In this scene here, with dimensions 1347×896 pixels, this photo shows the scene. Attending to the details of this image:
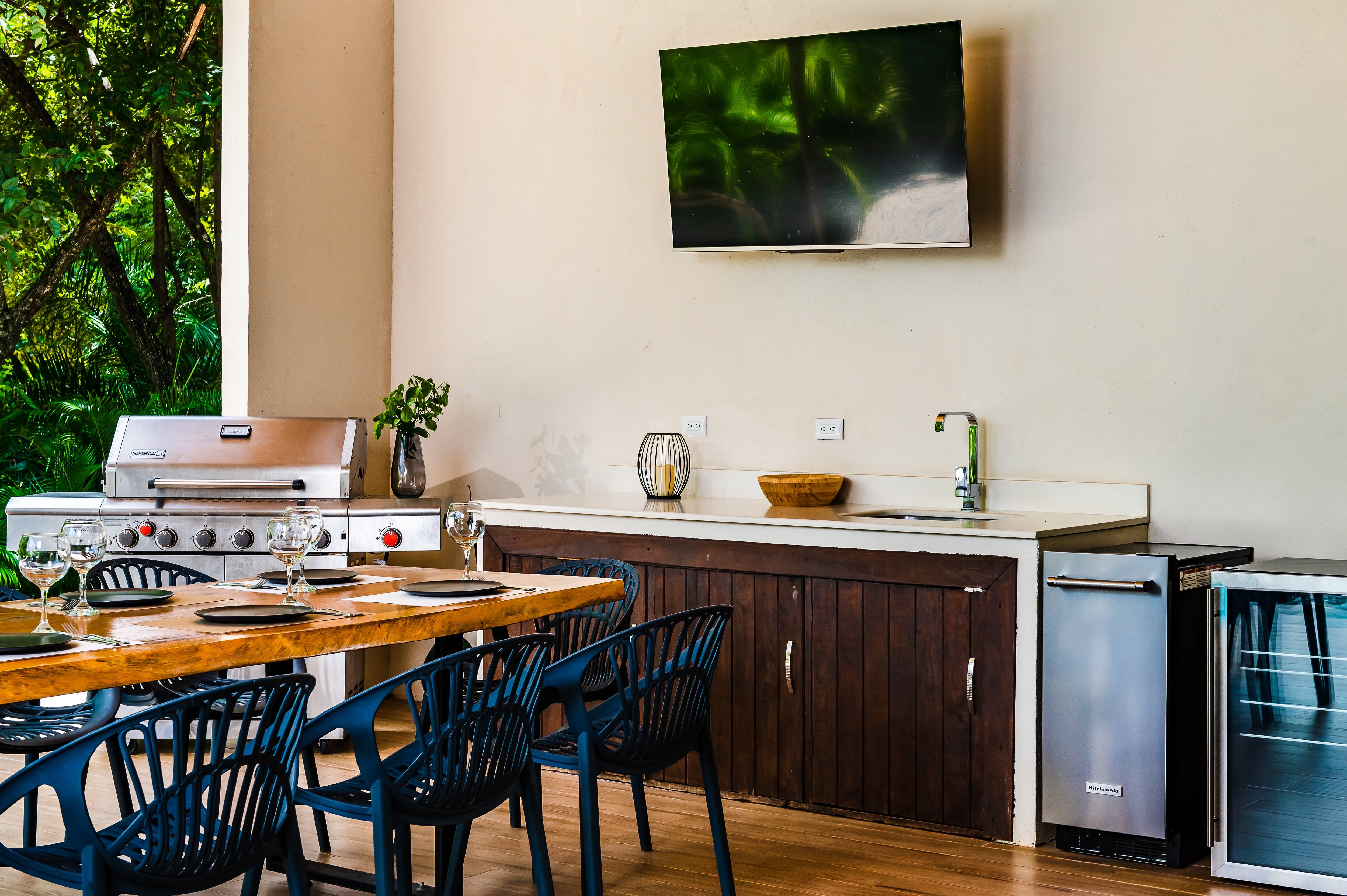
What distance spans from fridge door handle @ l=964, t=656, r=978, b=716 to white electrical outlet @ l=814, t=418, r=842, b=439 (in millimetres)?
1241

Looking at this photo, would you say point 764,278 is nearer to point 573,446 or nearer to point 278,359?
point 573,446

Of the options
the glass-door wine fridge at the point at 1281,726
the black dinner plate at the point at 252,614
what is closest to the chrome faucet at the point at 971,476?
the glass-door wine fridge at the point at 1281,726

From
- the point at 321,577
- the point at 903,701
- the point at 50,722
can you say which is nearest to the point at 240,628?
the point at 321,577

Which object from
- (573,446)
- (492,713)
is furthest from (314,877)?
(573,446)

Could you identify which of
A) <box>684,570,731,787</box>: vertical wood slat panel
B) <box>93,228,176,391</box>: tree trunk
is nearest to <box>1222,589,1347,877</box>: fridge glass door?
<box>684,570,731,787</box>: vertical wood slat panel

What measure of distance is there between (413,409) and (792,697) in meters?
2.40

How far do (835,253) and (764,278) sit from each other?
0.32 metres

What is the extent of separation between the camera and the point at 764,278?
496cm

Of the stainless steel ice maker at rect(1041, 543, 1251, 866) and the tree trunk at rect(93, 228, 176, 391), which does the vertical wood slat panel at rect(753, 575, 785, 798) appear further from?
the tree trunk at rect(93, 228, 176, 391)

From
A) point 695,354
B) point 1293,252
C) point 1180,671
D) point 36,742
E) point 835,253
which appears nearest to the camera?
point 36,742

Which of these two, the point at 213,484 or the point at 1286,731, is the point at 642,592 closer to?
the point at 213,484

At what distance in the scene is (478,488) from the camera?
18.7 feet

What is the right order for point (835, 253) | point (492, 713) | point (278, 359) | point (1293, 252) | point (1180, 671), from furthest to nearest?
point (278, 359) < point (835, 253) < point (1293, 252) < point (1180, 671) < point (492, 713)

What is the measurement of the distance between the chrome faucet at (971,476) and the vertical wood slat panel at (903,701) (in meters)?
0.66
